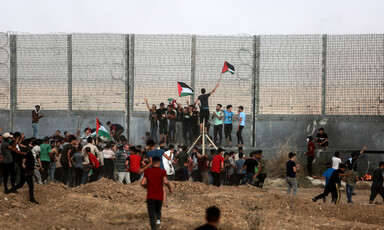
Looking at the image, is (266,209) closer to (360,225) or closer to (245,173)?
(360,225)

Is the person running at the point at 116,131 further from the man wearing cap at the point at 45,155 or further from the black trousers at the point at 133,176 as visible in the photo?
the man wearing cap at the point at 45,155

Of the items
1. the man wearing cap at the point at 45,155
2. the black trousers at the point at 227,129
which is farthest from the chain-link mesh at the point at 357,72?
the man wearing cap at the point at 45,155

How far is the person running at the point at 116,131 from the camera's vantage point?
24875 millimetres

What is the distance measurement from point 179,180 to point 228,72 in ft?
20.0

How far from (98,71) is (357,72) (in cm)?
1026

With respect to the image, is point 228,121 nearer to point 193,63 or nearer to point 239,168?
point 193,63

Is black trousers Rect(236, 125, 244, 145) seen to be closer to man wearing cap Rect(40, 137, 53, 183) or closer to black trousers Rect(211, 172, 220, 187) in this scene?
black trousers Rect(211, 172, 220, 187)

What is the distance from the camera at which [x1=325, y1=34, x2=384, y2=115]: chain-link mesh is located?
2455cm

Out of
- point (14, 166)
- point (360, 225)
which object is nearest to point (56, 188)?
point (14, 166)

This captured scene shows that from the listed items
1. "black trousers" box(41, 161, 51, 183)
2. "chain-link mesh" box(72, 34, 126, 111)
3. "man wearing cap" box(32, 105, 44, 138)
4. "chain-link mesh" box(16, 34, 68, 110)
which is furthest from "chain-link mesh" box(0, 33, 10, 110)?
"black trousers" box(41, 161, 51, 183)

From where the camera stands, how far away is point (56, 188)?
16938 mm

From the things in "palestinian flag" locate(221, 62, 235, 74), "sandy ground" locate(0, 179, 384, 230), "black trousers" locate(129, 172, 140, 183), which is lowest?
"sandy ground" locate(0, 179, 384, 230)

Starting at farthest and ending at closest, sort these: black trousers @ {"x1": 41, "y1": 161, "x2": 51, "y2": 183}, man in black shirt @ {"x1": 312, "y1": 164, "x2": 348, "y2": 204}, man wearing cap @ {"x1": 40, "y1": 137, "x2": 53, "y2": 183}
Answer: black trousers @ {"x1": 41, "y1": 161, "x2": 51, "y2": 183}
man wearing cap @ {"x1": 40, "y1": 137, "x2": 53, "y2": 183}
man in black shirt @ {"x1": 312, "y1": 164, "x2": 348, "y2": 204}

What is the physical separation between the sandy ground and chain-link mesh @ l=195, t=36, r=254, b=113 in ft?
21.7
